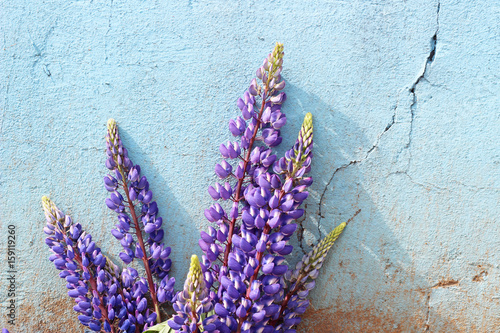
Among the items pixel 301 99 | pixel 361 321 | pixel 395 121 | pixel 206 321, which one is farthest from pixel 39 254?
pixel 395 121

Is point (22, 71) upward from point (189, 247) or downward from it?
upward

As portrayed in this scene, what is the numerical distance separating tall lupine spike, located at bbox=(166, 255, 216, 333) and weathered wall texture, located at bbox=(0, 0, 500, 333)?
1.41 feet

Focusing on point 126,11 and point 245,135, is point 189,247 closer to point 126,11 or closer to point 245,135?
point 245,135

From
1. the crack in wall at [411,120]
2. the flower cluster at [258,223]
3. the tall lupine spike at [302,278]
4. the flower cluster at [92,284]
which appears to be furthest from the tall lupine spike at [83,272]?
the crack in wall at [411,120]

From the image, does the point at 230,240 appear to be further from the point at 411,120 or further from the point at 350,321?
the point at 411,120

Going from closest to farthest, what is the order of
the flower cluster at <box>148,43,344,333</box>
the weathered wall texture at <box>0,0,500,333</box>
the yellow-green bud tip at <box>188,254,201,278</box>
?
1. the yellow-green bud tip at <box>188,254,201,278</box>
2. the flower cluster at <box>148,43,344,333</box>
3. the weathered wall texture at <box>0,0,500,333</box>

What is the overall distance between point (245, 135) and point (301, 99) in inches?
11.8

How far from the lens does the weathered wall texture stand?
5.00ft

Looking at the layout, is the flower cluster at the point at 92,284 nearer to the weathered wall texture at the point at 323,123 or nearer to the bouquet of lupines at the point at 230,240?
the bouquet of lupines at the point at 230,240

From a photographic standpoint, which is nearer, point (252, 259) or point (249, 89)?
point (252, 259)

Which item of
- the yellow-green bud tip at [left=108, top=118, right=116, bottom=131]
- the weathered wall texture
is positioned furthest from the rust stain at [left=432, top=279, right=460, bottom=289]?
the yellow-green bud tip at [left=108, top=118, right=116, bottom=131]

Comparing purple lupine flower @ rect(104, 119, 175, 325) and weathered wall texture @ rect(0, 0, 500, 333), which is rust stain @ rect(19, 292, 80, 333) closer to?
weathered wall texture @ rect(0, 0, 500, 333)

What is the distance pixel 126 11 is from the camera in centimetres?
156

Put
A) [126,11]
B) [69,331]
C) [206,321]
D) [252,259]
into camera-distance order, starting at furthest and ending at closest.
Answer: [69,331], [126,11], [252,259], [206,321]
